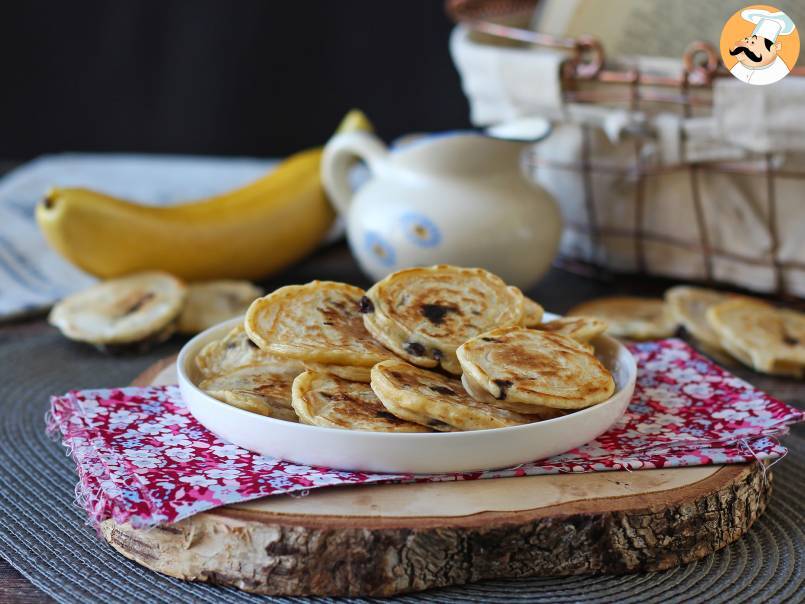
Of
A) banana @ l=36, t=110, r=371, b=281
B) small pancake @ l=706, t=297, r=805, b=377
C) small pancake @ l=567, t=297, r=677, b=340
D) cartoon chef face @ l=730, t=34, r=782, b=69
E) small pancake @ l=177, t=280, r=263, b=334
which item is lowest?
small pancake @ l=567, t=297, r=677, b=340

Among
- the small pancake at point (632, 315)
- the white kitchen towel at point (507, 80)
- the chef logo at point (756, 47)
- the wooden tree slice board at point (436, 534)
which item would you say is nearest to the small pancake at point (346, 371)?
the wooden tree slice board at point (436, 534)

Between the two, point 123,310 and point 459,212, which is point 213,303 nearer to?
point 123,310

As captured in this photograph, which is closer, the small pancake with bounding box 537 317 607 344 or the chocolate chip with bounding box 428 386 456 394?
the chocolate chip with bounding box 428 386 456 394

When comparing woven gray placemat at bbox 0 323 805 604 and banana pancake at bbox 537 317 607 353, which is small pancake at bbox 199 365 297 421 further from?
banana pancake at bbox 537 317 607 353

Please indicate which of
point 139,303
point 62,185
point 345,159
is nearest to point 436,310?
point 139,303

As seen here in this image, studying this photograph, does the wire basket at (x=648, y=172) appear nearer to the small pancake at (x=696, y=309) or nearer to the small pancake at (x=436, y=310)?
the small pancake at (x=696, y=309)

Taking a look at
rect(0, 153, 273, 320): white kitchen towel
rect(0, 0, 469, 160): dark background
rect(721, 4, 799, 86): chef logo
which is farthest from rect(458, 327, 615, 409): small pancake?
rect(0, 0, 469, 160): dark background

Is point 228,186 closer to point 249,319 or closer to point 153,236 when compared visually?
point 153,236

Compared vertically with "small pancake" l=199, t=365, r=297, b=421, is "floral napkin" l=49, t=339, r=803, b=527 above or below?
below
